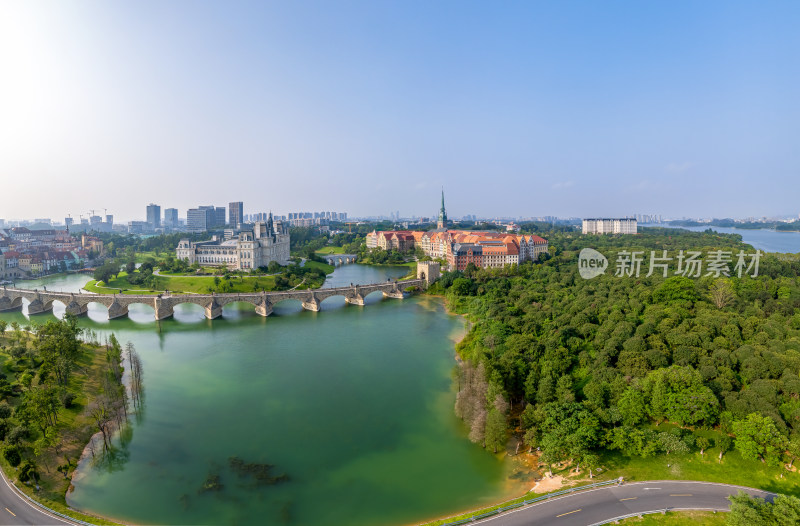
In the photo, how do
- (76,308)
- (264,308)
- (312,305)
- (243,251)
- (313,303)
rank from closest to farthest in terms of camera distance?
(76,308), (264,308), (313,303), (312,305), (243,251)

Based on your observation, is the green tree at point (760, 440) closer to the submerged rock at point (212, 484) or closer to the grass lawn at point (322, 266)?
the submerged rock at point (212, 484)

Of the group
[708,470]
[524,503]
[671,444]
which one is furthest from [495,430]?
[708,470]

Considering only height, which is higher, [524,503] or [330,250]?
[330,250]

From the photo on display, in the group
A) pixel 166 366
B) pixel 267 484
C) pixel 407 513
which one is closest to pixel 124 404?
pixel 166 366

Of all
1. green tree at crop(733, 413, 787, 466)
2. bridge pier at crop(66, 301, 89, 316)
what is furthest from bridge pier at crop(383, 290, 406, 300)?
green tree at crop(733, 413, 787, 466)

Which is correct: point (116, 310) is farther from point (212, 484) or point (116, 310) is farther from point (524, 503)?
point (524, 503)

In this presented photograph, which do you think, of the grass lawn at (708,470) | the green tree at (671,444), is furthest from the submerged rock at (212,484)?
the green tree at (671,444)
